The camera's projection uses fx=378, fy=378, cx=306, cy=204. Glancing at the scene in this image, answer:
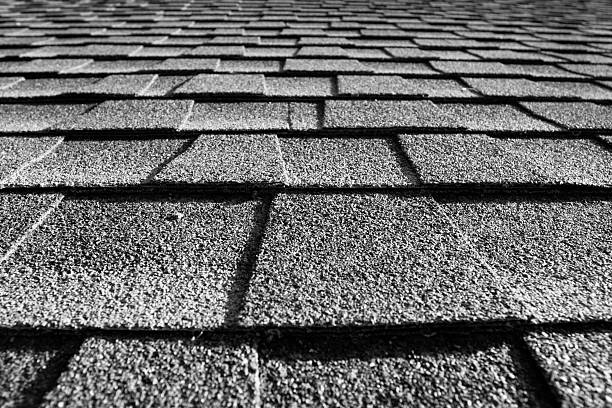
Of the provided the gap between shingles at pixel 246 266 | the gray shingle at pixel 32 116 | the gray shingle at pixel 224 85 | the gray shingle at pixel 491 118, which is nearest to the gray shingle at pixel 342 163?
the gap between shingles at pixel 246 266

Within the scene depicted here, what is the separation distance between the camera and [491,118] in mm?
1274

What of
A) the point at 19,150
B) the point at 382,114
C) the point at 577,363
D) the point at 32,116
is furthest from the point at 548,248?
the point at 32,116

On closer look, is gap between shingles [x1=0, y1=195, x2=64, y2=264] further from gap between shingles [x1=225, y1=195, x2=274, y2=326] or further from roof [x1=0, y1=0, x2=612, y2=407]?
gap between shingles [x1=225, y1=195, x2=274, y2=326]

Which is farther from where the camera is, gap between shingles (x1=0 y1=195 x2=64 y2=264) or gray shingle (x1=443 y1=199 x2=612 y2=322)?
gap between shingles (x1=0 y1=195 x2=64 y2=264)

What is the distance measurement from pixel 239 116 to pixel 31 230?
684 millimetres

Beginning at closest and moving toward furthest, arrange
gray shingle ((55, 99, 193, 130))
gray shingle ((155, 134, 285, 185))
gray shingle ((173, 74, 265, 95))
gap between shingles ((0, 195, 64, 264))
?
1. gap between shingles ((0, 195, 64, 264))
2. gray shingle ((155, 134, 285, 185))
3. gray shingle ((55, 99, 193, 130))
4. gray shingle ((173, 74, 265, 95))

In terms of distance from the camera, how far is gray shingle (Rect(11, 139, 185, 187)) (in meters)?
0.92

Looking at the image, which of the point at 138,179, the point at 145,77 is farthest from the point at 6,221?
the point at 145,77

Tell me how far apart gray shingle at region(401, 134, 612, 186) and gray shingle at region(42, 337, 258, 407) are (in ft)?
2.03

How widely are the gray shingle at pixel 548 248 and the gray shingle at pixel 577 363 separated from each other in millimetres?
30

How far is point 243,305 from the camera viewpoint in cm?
58

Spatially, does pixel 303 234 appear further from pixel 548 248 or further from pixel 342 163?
pixel 548 248

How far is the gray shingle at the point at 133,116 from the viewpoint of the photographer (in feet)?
3.83

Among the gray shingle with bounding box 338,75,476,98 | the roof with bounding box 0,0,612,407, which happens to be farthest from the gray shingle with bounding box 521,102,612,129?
the gray shingle with bounding box 338,75,476,98
